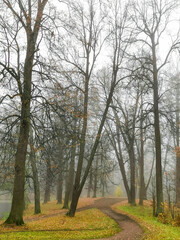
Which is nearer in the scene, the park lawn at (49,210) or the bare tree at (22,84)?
the bare tree at (22,84)

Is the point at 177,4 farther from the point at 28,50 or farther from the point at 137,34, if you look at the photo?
the point at 28,50

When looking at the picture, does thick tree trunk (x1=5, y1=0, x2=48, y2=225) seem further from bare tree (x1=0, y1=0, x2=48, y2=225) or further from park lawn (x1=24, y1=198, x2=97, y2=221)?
park lawn (x1=24, y1=198, x2=97, y2=221)

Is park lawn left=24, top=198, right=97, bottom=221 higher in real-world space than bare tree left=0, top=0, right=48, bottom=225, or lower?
lower

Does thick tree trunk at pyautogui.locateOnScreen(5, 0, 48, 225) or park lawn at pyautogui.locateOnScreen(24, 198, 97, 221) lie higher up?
thick tree trunk at pyautogui.locateOnScreen(5, 0, 48, 225)

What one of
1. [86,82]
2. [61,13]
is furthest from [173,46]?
[61,13]

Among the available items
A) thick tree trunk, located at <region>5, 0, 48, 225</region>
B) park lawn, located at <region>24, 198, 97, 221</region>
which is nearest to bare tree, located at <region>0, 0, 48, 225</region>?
thick tree trunk, located at <region>5, 0, 48, 225</region>

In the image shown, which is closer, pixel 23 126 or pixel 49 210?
pixel 23 126

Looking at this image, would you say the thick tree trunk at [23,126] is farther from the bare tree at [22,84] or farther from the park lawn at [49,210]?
the park lawn at [49,210]

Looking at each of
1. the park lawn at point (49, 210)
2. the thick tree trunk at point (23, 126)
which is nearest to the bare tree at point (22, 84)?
the thick tree trunk at point (23, 126)

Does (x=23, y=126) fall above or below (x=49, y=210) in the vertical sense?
above

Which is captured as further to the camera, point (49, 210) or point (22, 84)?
point (49, 210)

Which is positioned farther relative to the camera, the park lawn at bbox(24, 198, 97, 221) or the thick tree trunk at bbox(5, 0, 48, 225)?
the park lawn at bbox(24, 198, 97, 221)

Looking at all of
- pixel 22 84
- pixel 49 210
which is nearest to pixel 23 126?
pixel 22 84

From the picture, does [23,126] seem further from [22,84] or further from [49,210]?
[49,210]
